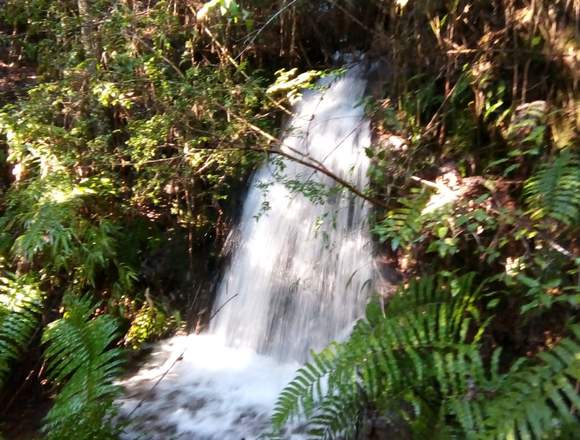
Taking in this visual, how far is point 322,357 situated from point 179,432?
1.59 metres

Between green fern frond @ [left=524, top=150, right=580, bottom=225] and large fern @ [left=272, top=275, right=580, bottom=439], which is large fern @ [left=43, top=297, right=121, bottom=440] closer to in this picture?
large fern @ [left=272, top=275, right=580, bottom=439]

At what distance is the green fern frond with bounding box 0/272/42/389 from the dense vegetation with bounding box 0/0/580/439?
20 millimetres

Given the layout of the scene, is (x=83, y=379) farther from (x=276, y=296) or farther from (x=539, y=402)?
(x=539, y=402)

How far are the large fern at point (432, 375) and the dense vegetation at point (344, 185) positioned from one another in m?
0.01

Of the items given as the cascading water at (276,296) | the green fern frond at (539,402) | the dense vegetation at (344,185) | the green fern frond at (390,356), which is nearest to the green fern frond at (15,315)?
the dense vegetation at (344,185)

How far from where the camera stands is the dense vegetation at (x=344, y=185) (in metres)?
2.88

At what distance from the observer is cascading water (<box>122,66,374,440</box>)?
4.26m

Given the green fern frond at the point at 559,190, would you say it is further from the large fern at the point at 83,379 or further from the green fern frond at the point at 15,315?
the green fern frond at the point at 15,315

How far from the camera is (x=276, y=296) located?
5.08 metres

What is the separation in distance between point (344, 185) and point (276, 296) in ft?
6.04

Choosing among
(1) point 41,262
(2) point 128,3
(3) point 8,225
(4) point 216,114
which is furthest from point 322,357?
(2) point 128,3

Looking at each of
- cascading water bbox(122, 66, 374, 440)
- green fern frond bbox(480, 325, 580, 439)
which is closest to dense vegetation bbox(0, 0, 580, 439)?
green fern frond bbox(480, 325, 580, 439)

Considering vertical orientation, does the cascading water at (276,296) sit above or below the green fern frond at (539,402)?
above

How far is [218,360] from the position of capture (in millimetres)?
Result: 4961
